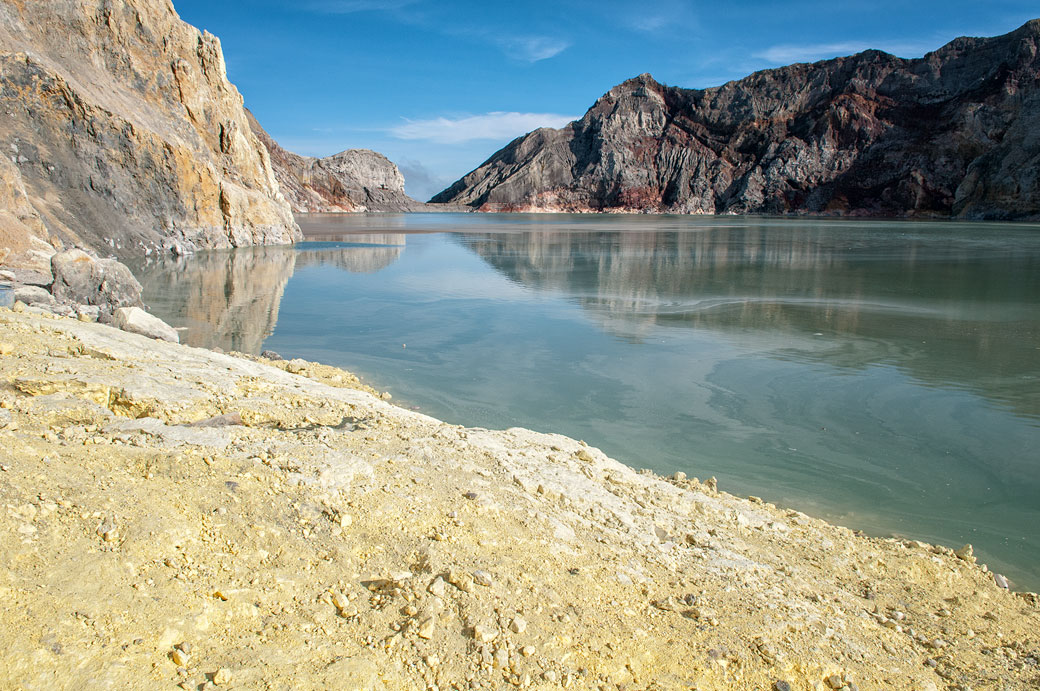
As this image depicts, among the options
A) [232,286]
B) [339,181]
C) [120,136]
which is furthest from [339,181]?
[232,286]

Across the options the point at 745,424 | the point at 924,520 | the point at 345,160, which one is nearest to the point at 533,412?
the point at 745,424

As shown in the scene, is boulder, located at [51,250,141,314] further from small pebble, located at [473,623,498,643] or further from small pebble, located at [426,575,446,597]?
small pebble, located at [473,623,498,643]

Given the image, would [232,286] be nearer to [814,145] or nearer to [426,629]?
[426,629]

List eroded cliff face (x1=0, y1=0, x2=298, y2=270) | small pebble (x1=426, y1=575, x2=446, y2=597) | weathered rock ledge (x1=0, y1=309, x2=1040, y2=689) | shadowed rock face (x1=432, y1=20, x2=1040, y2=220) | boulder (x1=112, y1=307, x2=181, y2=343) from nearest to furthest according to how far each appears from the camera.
Answer: weathered rock ledge (x1=0, y1=309, x2=1040, y2=689) → small pebble (x1=426, y1=575, x2=446, y2=597) → boulder (x1=112, y1=307, x2=181, y2=343) → eroded cliff face (x1=0, y1=0, x2=298, y2=270) → shadowed rock face (x1=432, y1=20, x2=1040, y2=220)

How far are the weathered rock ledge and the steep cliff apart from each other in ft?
306

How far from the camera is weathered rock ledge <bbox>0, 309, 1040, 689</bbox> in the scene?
8.57ft

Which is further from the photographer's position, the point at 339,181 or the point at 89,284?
the point at 339,181

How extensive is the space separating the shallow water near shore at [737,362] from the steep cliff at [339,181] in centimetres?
8033

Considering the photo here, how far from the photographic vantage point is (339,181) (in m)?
117

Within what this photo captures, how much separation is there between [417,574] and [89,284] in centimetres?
1247

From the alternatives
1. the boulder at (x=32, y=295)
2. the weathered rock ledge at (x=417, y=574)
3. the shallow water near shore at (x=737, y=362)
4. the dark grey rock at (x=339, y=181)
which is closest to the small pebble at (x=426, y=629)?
the weathered rock ledge at (x=417, y=574)

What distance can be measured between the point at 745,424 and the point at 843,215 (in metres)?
104

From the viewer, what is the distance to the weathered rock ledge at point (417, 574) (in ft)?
8.57

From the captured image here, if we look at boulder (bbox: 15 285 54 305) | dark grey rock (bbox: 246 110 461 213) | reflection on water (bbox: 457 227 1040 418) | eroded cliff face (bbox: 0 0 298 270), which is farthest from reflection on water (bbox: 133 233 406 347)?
dark grey rock (bbox: 246 110 461 213)
